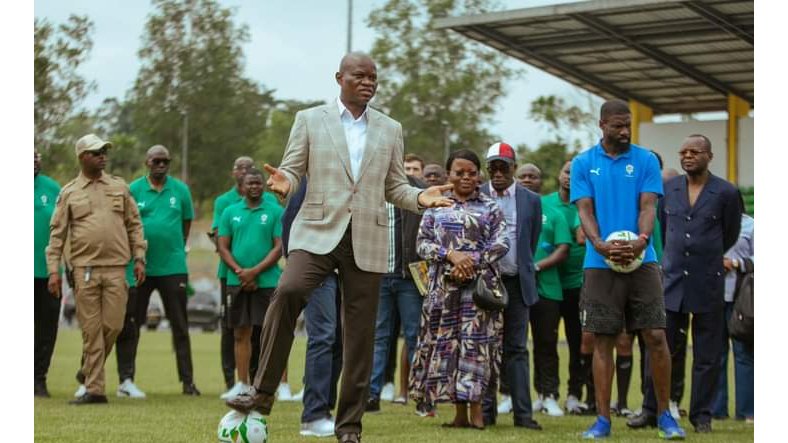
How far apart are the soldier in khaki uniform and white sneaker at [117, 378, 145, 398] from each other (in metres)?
1.14

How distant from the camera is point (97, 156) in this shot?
1341cm

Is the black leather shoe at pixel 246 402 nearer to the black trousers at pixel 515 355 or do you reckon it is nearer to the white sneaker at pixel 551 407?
the black trousers at pixel 515 355

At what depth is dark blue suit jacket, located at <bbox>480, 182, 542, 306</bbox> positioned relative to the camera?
11406 millimetres

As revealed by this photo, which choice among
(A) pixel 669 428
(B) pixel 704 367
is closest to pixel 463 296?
(A) pixel 669 428

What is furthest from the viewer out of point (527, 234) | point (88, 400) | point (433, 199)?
point (88, 400)

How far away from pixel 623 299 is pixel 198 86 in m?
29.9

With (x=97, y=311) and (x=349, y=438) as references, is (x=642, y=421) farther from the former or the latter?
(x=97, y=311)

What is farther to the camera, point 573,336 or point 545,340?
point 573,336

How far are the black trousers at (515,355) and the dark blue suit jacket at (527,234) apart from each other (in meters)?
0.07

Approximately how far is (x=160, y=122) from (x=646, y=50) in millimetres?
17538

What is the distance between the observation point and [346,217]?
8688 millimetres

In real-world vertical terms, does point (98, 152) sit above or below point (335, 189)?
above
